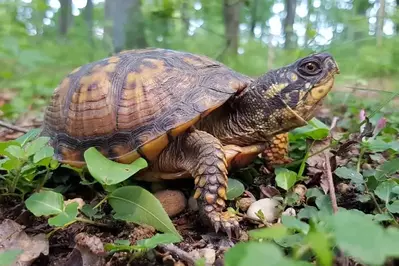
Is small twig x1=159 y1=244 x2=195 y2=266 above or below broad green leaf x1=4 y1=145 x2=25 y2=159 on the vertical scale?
below

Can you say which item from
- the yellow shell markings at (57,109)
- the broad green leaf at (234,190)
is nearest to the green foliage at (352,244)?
the broad green leaf at (234,190)

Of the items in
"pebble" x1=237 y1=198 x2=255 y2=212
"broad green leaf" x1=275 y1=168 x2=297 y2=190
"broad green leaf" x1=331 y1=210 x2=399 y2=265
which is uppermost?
"broad green leaf" x1=331 y1=210 x2=399 y2=265

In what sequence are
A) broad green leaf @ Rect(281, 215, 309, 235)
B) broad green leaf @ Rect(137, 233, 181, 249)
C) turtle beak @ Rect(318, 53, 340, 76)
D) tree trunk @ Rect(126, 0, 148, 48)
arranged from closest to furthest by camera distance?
broad green leaf @ Rect(281, 215, 309, 235), broad green leaf @ Rect(137, 233, 181, 249), turtle beak @ Rect(318, 53, 340, 76), tree trunk @ Rect(126, 0, 148, 48)

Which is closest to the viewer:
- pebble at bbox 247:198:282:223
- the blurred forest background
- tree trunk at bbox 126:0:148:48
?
pebble at bbox 247:198:282:223

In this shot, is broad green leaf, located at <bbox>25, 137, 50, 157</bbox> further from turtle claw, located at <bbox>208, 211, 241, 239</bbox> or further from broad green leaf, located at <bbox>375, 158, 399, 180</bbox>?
broad green leaf, located at <bbox>375, 158, 399, 180</bbox>

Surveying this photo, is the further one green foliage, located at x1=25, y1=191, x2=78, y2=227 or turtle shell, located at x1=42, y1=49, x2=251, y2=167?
turtle shell, located at x1=42, y1=49, x2=251, y2=167

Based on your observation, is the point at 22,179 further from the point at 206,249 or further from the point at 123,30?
the point at 123,30

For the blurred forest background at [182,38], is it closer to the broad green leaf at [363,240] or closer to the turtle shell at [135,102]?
the turtle shell at [135,102]

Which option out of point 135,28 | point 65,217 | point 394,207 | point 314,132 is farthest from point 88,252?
point 135,28

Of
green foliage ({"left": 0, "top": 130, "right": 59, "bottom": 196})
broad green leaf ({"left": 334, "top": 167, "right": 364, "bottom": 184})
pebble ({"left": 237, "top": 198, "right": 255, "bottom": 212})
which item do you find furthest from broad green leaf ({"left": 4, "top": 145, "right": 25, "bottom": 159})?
broad green leaf ({"left": 334, "top": 167, "right": 364, "bottom": 184})

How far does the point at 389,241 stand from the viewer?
25.2 inches

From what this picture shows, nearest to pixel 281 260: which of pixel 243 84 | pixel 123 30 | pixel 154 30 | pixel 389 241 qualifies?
pixel 389 241

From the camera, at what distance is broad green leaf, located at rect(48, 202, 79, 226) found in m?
1.21

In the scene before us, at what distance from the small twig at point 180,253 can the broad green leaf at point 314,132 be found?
101 cm
